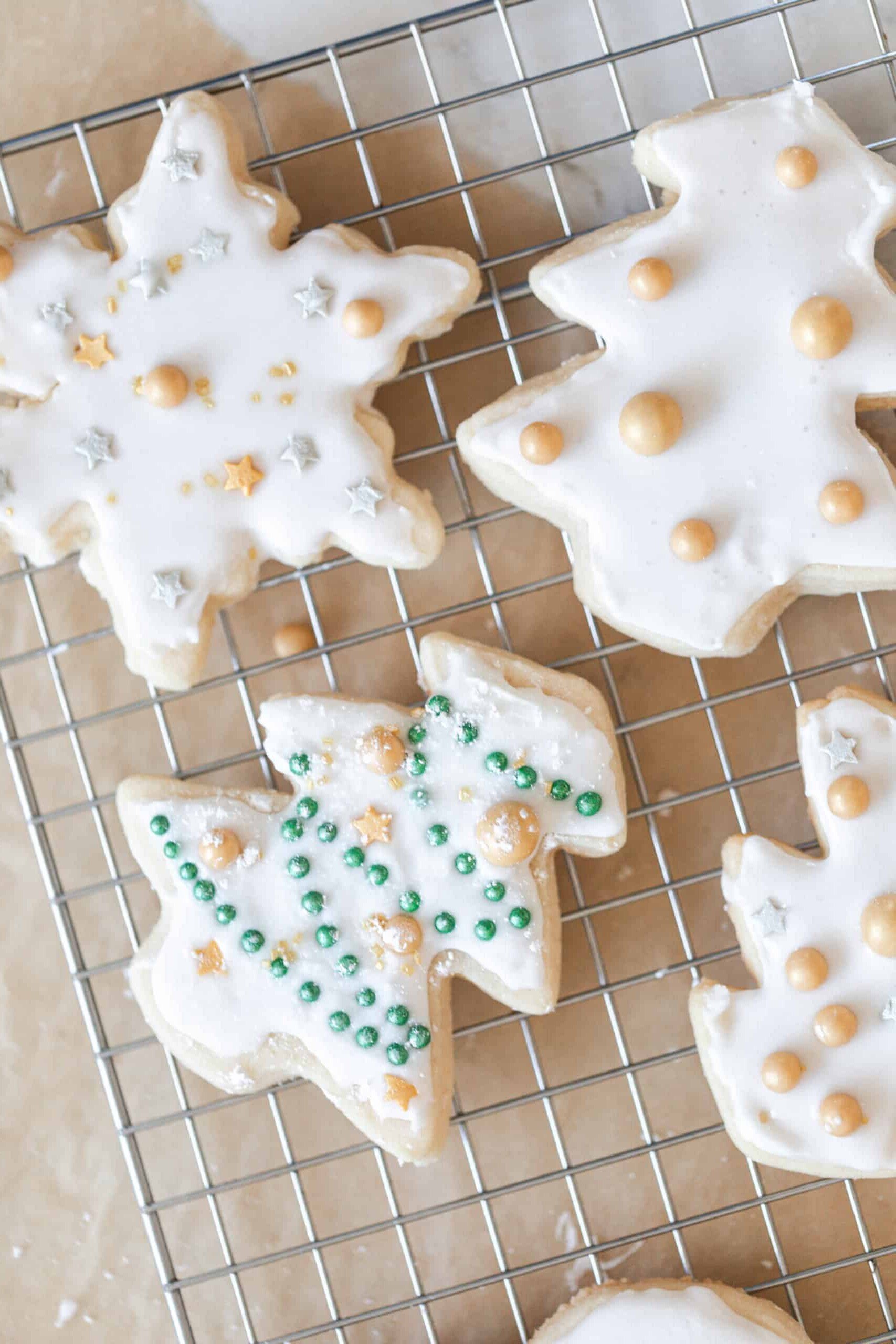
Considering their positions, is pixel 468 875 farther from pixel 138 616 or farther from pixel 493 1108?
pixel 138 616

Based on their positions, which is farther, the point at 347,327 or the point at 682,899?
the point at 682,899

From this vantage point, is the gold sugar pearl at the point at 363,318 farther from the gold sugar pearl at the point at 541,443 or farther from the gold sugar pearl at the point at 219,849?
the gold sugar pearl at the point at 219,849

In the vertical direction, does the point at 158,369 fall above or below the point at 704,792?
above

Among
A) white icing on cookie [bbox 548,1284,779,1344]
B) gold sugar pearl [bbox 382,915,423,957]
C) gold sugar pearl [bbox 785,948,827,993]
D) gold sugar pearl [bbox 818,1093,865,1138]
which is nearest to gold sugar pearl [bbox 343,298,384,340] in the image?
gold sugar pearl [bbox 382,915,423,957]

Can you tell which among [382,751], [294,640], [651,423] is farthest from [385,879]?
[651,423]

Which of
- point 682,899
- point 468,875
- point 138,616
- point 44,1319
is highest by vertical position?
point 138,616

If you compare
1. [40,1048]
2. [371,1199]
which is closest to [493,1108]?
[371,1199]
